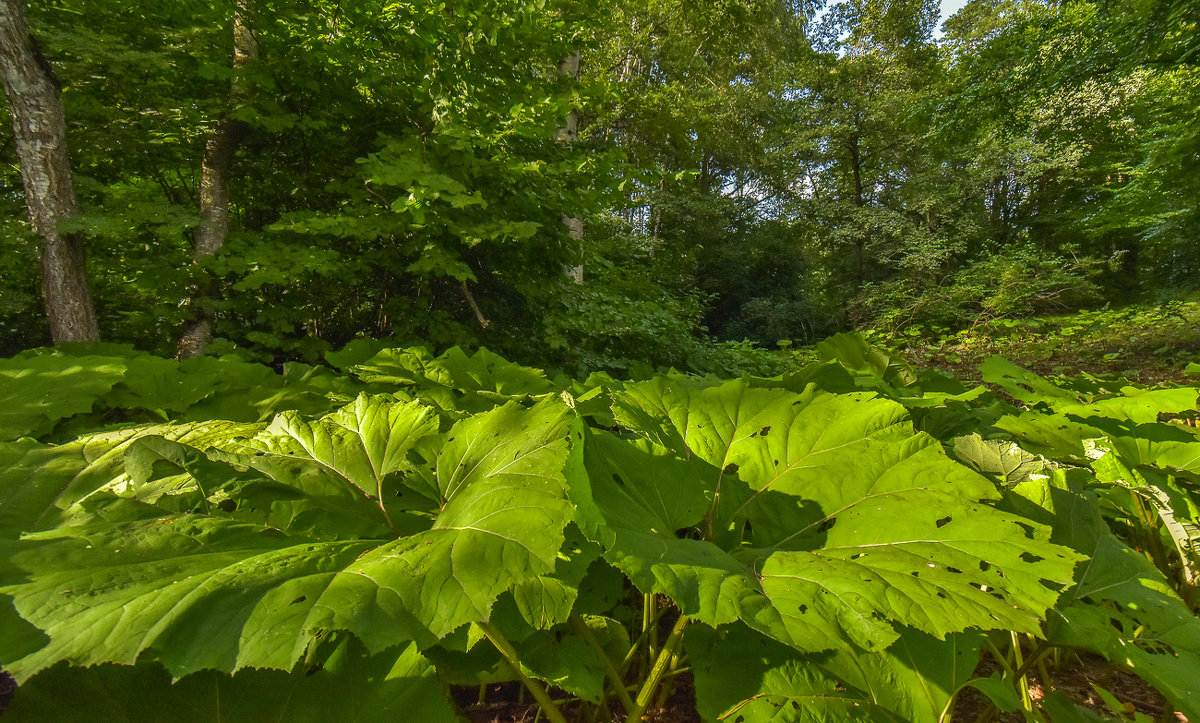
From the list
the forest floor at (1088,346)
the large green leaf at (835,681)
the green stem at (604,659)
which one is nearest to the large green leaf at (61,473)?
the green stem at (604,659)

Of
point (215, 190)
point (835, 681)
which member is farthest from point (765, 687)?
point (215, 190)

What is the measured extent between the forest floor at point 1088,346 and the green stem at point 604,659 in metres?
6.24

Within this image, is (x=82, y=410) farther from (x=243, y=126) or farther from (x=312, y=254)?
(x=243, y=126)

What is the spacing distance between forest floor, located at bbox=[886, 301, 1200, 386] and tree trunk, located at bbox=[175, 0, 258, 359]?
277 inches

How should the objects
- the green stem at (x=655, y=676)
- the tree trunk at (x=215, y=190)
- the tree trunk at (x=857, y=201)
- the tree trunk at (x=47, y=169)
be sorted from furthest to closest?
the tree trunk at (x=857, y=201) → the tree trunk at (x=215, y=190) → the tree trunk at (x=47, y=169) → the green stem at (x=655, y=676)

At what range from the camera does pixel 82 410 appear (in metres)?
1.50

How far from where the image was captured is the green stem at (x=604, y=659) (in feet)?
2.66

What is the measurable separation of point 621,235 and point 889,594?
1218 cm

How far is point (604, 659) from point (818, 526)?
1.39ft

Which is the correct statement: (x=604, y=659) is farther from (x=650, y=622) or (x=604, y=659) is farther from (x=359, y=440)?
(x=359, y=440)

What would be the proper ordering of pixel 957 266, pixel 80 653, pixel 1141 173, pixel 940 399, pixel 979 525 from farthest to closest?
pixel 957 266, pixel 1141 173, pixel 940 399, pixel 979 525, pixel 80 653

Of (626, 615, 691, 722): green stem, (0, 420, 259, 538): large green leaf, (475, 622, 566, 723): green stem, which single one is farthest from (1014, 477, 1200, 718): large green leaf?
(0, 420, 259, 538): large green leaf

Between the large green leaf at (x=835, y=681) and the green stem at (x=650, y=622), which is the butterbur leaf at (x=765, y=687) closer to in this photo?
the large green leaf at (x=835, y=681)

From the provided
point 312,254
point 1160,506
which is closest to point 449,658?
point 1160,506
